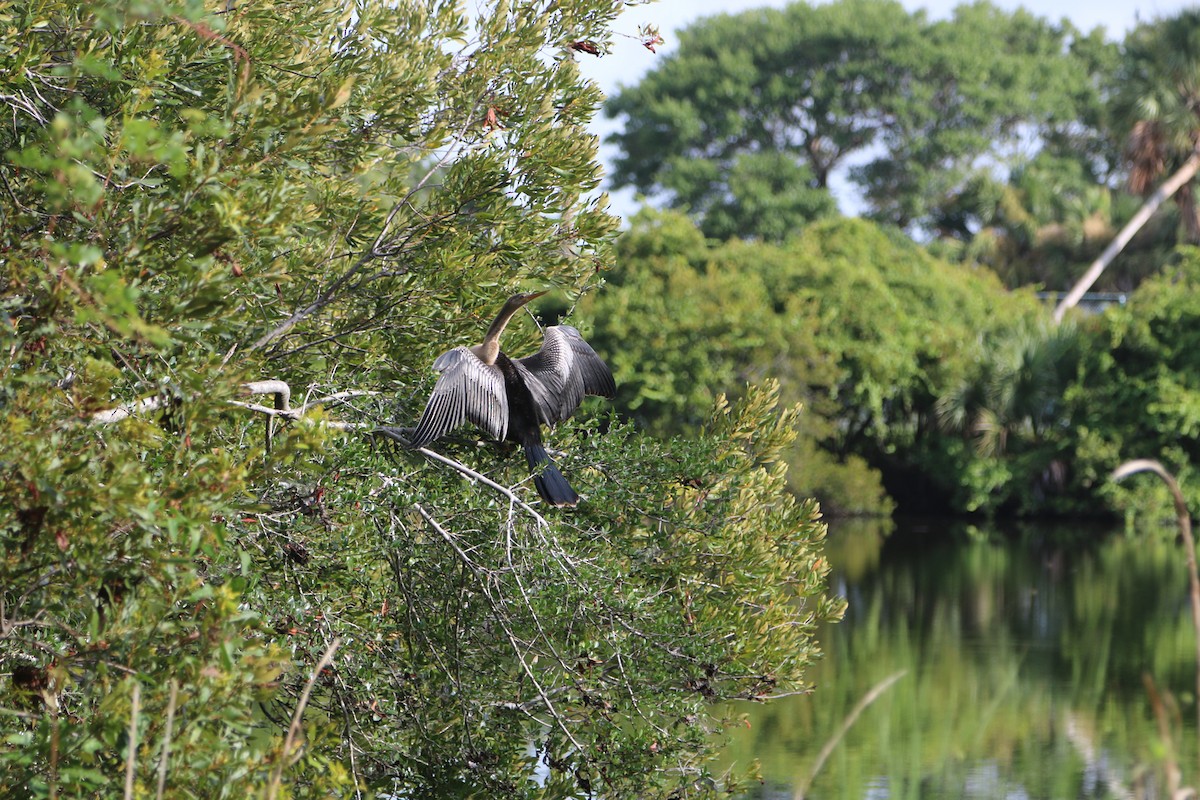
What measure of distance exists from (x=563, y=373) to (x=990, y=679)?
28.6ft

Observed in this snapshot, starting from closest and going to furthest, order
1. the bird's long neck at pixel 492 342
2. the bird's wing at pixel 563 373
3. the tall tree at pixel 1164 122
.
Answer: the bird's long neck at pixel 492 342, the bird's wing at pixel 563 373, the tall tree at pixel 1164 122

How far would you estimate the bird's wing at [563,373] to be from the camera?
4.72m

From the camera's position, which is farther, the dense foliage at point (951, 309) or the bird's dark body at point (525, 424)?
the dense foliage at point (951, 309)

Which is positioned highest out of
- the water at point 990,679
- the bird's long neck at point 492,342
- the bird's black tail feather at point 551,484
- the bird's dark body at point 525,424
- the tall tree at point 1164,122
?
the tall tree at point 1164,122

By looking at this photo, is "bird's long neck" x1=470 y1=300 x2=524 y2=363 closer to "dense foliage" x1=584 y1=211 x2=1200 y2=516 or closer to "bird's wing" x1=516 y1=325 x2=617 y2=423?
"bird's wing" x1=516 y1=325 x2=617 y2=423

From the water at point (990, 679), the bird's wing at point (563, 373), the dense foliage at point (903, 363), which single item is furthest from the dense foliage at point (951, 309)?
the bird's wing at point (563, 373)

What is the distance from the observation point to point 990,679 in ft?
40.8

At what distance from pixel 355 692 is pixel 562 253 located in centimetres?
159

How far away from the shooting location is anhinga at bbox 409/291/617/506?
4254mm

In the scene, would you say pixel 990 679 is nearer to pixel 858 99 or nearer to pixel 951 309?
pixel 951 309

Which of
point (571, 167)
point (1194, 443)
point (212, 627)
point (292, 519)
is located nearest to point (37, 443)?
point (212, 627)

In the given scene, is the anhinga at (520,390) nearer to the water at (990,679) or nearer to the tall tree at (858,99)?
the water at (990,679)

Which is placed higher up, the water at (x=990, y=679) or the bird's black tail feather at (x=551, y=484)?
the bird's black tail feather at (x=551, y=484)

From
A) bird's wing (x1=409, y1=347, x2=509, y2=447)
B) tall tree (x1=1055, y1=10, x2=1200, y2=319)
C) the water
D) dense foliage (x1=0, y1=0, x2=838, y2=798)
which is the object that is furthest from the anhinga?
tall tree (x1=1055, y1=10, x2=1200, y2=319)
